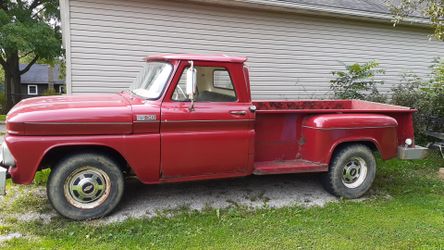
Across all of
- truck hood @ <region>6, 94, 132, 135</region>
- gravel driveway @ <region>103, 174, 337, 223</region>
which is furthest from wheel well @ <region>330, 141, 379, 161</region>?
truck hood @ <region>6, 94, 132, 135</region>

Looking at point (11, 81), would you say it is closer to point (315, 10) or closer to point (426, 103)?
point (315, 10)

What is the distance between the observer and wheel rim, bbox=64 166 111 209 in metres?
4.31

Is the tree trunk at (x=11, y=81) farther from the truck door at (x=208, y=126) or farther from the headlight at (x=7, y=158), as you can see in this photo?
the truck door at (x=208, y=126)

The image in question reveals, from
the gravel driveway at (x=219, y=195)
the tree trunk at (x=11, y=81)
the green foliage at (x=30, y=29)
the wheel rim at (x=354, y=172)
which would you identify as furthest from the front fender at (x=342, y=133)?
the tree trunk at (x=11, y=81)

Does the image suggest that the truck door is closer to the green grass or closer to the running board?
the running board

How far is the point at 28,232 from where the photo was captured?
4.09 meters

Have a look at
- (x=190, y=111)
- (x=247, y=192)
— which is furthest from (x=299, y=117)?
(x=190, y=111)

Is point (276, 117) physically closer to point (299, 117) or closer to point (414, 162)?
point (299, 117)

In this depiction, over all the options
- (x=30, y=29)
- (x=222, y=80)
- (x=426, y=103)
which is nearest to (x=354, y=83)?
(x=426, y=103)

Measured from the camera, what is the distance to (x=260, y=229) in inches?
171

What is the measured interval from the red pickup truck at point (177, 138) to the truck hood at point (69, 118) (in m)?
0.01

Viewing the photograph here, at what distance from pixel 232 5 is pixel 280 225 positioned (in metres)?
5.67

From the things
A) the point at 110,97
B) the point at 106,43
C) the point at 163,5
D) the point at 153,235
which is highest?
the point at 163,5

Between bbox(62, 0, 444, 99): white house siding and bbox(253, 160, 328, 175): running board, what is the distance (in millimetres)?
4127
